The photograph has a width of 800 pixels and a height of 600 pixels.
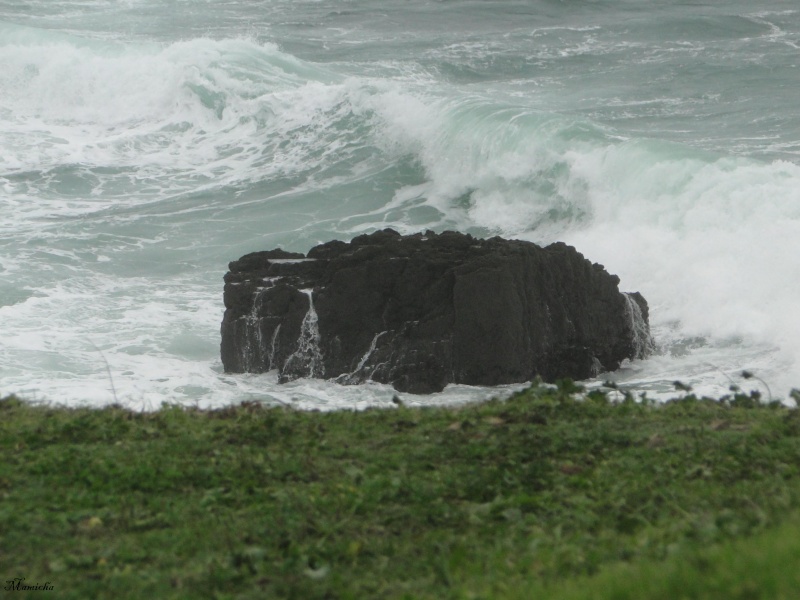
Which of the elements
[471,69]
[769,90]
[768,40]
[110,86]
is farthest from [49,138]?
[768,40]

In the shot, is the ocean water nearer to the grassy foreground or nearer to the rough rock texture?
the rough rock texture

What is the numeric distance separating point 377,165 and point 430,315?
1380cm

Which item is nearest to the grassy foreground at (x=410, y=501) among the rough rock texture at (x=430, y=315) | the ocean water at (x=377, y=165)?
the ocean water at (x=377, y=165)

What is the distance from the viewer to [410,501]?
6738 millimetres

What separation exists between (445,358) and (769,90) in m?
20.7

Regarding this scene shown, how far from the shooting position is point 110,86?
35375mm

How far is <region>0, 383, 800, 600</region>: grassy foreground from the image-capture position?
5164mm

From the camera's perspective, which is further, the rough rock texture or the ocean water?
the ocean water

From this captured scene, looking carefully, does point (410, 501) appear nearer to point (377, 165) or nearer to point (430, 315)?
point (430, 315)

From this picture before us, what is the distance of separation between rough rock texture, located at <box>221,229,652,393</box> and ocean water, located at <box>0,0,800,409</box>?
0.42m

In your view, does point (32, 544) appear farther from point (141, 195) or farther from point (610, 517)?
point (141, 195)

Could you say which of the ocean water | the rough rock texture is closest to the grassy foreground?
the ocean water

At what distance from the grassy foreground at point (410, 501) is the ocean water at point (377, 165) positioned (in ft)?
9.03

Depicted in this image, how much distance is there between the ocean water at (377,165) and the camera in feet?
54.4
